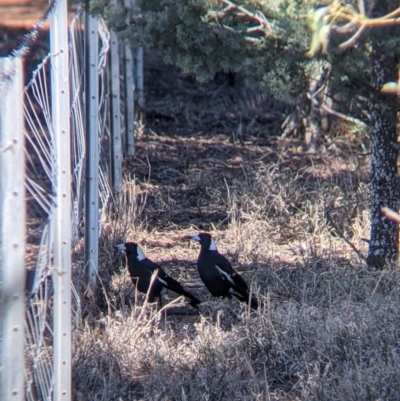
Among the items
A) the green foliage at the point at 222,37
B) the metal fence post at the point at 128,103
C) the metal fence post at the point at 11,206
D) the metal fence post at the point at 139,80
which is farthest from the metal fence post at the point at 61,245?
the metal fence post at the point at 139,80

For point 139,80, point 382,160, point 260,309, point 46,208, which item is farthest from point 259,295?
point 139,80

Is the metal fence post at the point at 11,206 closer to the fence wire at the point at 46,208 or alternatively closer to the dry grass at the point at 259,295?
the fence wire at the point at 46,208

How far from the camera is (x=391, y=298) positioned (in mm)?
4816

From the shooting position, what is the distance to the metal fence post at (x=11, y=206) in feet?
8.21

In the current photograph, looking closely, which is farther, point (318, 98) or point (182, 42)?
point (318, 98)

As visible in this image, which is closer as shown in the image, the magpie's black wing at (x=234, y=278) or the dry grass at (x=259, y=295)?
the dry grass at (x=259, y=295)

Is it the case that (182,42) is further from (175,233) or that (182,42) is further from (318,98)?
(318,98)

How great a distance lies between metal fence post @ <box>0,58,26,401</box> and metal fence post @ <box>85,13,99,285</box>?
113 inches

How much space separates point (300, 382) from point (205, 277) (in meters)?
1.75

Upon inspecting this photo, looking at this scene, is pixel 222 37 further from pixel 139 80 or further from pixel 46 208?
pixel 139 80

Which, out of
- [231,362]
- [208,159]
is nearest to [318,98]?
[208,159]

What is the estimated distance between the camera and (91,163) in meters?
5.54

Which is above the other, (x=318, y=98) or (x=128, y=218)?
(x=318, y=98)

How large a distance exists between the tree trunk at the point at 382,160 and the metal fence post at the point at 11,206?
114 inches
